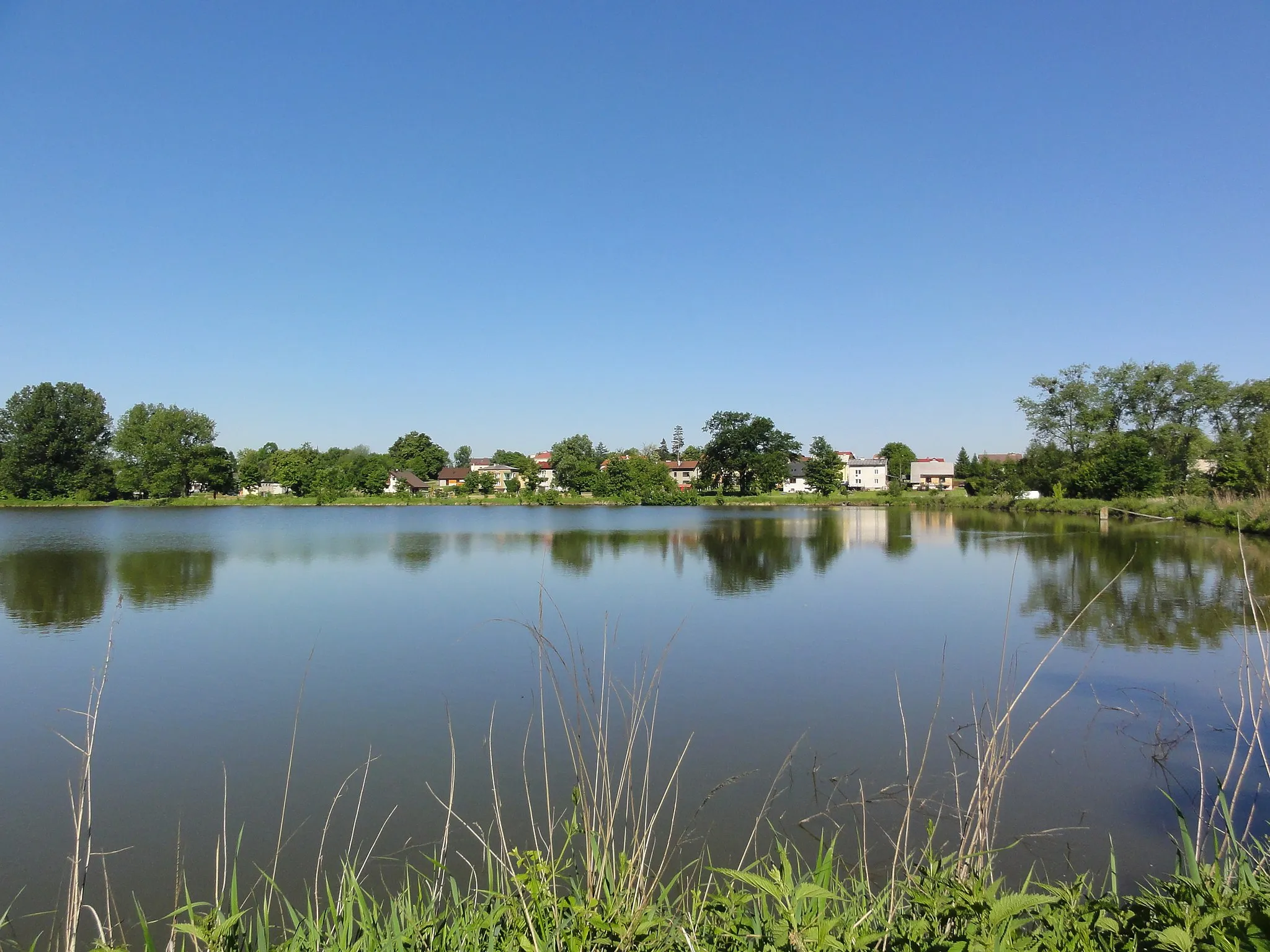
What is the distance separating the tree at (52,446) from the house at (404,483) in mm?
30239

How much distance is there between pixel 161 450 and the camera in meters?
63.4

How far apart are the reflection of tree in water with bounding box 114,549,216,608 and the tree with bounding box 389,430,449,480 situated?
8332 cm

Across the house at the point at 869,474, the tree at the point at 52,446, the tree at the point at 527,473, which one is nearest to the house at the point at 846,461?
the house at the point at 869,474

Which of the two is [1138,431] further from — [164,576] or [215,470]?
[215,470]

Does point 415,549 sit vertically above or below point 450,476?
below

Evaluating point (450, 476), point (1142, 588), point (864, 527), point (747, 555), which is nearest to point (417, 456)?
point (450, 476)

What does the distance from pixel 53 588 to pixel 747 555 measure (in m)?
17.2

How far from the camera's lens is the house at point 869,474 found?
107m

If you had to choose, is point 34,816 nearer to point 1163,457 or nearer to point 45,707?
point 45,707

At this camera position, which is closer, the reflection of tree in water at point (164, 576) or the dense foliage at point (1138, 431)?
the reflection of tree in water at point (164, 576)

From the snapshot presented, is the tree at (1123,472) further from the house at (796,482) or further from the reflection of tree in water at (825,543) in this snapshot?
the house at (796,482)

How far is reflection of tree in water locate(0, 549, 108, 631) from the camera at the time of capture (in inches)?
471

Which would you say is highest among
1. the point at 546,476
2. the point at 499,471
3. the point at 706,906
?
the point at 499,471

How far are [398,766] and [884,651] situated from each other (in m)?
6.51
